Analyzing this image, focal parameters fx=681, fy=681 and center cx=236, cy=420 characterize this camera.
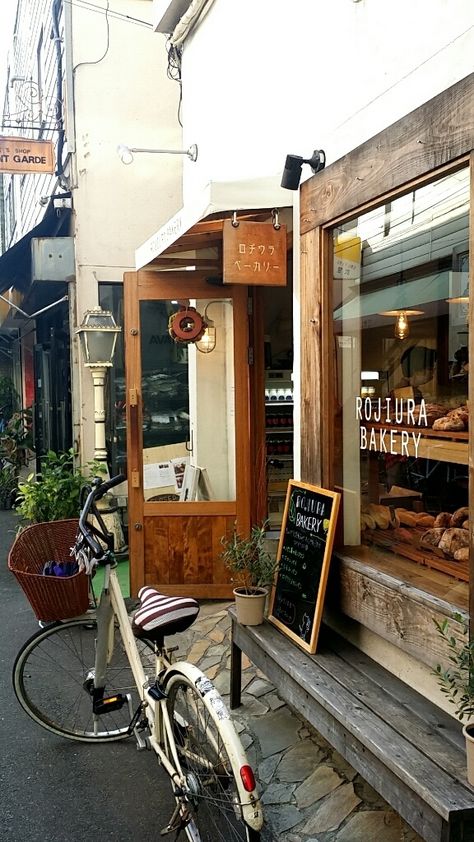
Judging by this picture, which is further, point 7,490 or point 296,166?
point 7,490

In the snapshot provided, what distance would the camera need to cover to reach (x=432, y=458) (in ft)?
10.0

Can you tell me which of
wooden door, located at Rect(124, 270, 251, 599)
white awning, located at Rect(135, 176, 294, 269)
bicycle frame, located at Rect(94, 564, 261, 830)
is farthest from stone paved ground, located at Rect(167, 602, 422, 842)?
white awning, located at Rect(135, 176, 294, 269)

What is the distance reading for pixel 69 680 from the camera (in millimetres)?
4258

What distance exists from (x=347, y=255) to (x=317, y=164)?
518 mm

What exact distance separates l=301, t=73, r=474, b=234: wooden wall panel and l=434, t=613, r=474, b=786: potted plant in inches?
66.2

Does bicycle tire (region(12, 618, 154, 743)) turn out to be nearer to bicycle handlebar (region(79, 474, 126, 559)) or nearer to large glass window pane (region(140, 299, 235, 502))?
bicycle handlebar (region(79, 474, 126, 559))

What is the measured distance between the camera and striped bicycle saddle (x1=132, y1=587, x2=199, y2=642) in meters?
2.85

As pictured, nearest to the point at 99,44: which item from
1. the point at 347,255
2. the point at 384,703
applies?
the point at 347,255

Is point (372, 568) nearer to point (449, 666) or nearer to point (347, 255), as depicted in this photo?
point (449, 666)

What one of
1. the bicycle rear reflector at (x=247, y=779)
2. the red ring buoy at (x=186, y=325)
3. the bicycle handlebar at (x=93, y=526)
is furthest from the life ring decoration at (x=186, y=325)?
the bicycle rear reflector at (x=247, y=779)

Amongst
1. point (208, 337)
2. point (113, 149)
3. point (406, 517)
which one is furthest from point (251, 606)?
point (113, 149)

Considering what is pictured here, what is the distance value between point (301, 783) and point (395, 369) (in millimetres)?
2039

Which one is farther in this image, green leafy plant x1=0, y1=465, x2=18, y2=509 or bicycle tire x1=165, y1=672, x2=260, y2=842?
green leafy plant x1=0, y1=465, x2=18, y2=509

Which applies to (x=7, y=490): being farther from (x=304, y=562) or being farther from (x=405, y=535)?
(x=405, y=535)
